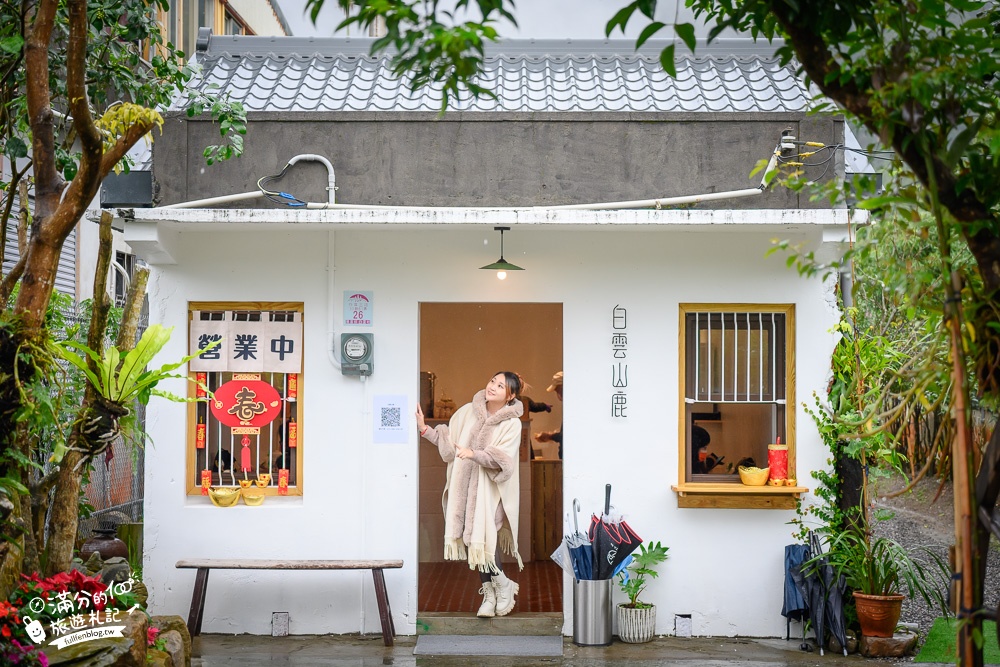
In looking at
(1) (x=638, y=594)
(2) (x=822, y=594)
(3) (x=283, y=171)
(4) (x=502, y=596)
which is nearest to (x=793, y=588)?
(2) (x=822, y=594)

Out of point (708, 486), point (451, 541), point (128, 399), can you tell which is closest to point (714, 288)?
point (708, 486)

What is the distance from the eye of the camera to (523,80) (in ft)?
33.8

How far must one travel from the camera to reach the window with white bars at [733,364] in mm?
8977

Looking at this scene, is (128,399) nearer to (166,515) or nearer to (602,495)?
(166,515)

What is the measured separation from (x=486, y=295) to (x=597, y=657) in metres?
2.96

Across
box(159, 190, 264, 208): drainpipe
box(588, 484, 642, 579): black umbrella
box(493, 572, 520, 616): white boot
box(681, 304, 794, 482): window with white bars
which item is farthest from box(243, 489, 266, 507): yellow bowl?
box(681, 304, 794, 482): window with white bars

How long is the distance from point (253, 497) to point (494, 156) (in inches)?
133

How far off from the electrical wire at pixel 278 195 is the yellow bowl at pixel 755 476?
4130 millimetres

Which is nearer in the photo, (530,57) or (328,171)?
(328,171)

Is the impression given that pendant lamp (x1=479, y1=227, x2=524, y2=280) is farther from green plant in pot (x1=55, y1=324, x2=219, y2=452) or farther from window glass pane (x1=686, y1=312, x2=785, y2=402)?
green plant in pot (x1=55, y1=324, x2=219, y2=452)

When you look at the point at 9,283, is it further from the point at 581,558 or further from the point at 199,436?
the point at 581,558

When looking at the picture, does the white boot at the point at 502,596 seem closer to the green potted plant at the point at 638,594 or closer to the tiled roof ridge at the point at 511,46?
the green potted plant at the point at 638,594

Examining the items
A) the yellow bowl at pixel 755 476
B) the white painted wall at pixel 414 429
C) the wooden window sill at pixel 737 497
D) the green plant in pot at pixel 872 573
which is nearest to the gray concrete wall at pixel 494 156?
the white painted wall at pixel 414 429

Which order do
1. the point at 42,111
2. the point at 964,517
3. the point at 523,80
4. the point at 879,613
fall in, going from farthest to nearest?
the point at 523,80 → the point at 879,613 → the point at 42,111 → the point at 964,517
